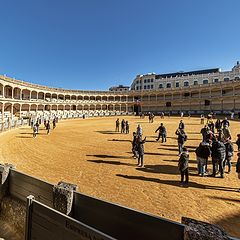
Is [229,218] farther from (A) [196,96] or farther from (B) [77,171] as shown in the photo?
(A) [196,96]

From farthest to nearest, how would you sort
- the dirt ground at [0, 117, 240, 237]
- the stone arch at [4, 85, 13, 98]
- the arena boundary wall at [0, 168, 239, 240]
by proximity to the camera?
1. the stone arch at [4, 85, 13, 98]
2. the dirt ground at [0, 117, 240, 237]
3. the arena boundary wall at [0, 168, 239, 240]

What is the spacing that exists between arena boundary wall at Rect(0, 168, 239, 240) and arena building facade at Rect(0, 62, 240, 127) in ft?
133

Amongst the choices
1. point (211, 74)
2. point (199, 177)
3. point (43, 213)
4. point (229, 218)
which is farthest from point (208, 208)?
point (211, 74)

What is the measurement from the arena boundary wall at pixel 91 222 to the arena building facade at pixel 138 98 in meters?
40.7

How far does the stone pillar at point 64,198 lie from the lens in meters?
4.07

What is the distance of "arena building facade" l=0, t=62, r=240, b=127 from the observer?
47.2 metres

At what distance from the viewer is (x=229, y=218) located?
4910 millimetres

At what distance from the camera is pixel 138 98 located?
71750 millimetres

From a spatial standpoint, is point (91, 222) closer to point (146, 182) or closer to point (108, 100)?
point (146, 182)

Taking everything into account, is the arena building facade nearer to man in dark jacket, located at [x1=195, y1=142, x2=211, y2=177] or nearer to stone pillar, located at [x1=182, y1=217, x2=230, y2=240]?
man in dark jacket, located at [x1=195, y1=142, x2=211, y2=177]

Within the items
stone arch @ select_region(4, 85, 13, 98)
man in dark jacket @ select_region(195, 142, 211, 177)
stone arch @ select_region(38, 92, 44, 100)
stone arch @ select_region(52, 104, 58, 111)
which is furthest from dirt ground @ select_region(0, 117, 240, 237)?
stone arch @ select_region(38, 92, 44, 100)

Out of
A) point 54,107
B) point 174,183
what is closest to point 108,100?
point 54,107

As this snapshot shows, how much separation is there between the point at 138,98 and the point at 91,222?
227 ft

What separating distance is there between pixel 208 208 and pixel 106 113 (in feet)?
187
